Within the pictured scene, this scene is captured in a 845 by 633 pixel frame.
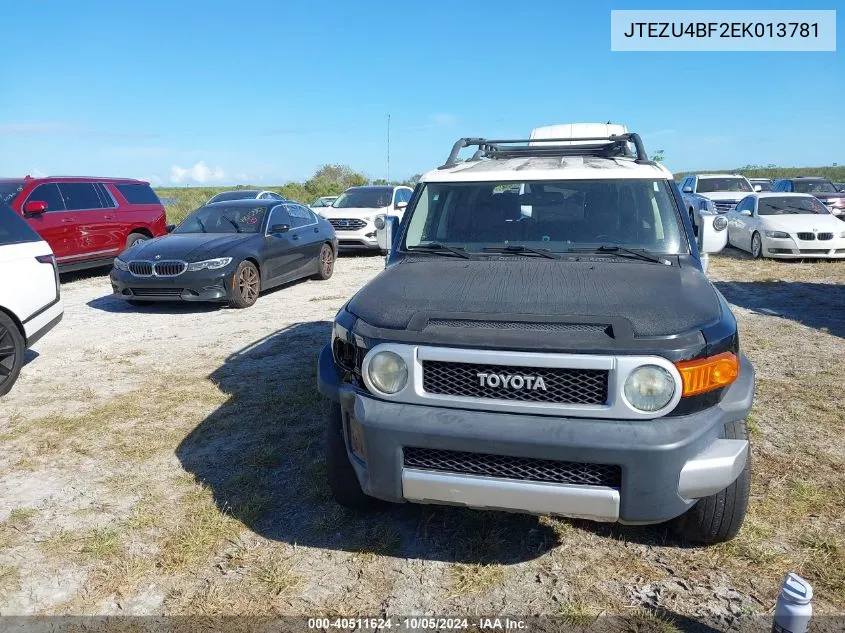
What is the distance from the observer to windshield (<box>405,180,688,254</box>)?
12.3 feet

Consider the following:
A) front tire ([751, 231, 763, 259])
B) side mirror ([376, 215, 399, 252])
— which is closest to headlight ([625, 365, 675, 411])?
side mirror ([376, 215, 399, 252])

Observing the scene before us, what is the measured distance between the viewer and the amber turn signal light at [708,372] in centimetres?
248

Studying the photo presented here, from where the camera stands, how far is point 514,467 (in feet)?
8.56

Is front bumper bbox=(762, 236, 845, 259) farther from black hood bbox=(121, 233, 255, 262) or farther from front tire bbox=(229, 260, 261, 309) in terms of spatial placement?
black hood bbox=(121, 233, 255, 262)

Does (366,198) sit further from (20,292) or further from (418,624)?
(418,624)

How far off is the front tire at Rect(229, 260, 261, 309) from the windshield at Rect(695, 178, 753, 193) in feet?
50.2

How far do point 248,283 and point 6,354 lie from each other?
3.86 metres

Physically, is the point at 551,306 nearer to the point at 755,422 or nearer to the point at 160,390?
the point at 755,422

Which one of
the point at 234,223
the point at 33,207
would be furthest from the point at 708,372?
the point at 33,207

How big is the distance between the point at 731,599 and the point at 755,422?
219 centimetres

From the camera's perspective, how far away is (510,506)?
8.43 ft

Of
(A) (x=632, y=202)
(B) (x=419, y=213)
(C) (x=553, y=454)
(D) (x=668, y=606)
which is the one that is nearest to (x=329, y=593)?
(C) (x=553, y=454)

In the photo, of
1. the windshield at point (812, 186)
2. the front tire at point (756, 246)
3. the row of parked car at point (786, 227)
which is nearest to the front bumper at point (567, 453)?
the row of parked car at point (786, 227)

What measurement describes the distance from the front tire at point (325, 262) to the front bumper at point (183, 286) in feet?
9.16
